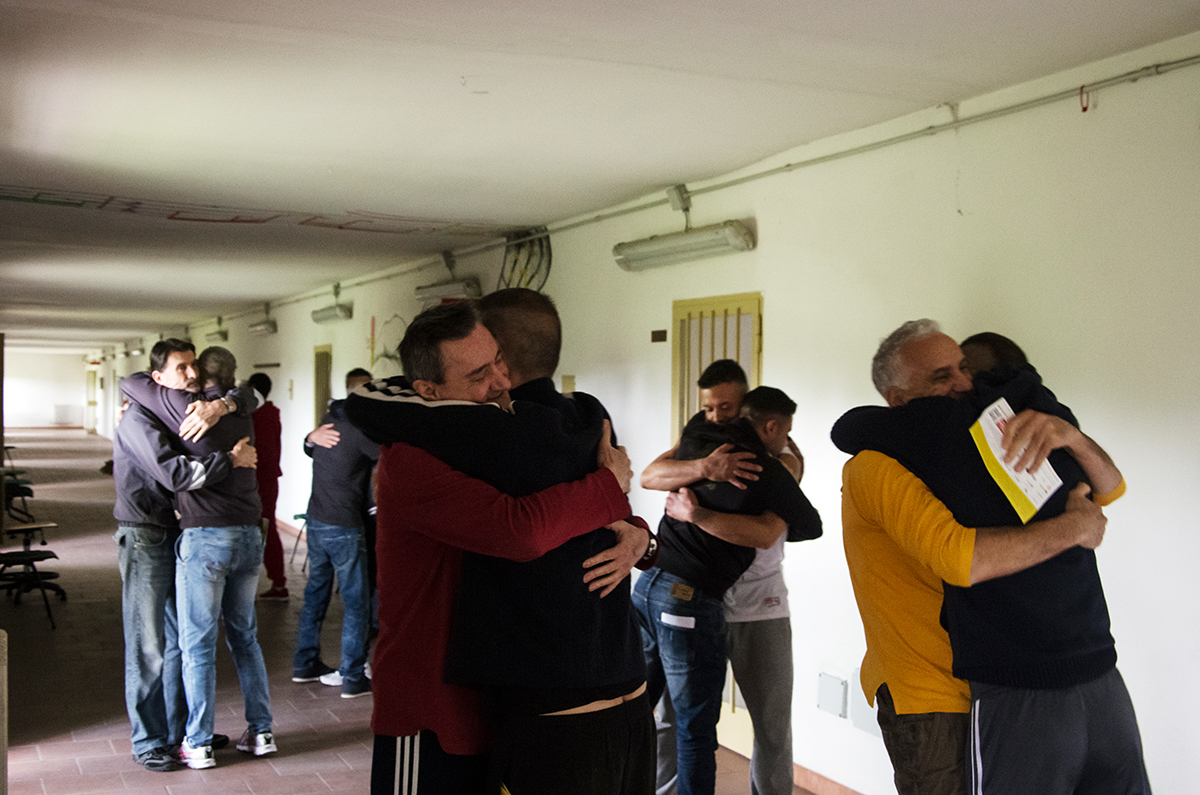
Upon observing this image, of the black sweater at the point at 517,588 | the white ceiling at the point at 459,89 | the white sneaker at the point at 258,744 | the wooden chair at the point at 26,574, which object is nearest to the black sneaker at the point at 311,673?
the white sneaker at the point at 258,744

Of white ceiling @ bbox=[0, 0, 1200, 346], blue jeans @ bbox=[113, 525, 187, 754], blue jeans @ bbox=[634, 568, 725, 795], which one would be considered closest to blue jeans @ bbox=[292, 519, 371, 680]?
blue jeans @ bbox=[113, 525, 187, 754]

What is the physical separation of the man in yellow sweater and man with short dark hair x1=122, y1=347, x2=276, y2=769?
8.96ft

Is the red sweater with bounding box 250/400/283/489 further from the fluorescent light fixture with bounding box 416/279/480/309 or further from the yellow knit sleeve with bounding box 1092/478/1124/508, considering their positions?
the yellow knit sleeve with bounding box 1092/478/1124/508

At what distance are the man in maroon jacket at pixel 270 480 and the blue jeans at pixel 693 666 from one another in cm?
510

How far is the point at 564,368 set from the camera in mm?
6809

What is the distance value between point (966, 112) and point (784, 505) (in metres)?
1.71

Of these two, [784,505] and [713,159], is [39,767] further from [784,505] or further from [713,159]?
[713,159]

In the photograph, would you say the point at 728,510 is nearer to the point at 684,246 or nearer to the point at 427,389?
the point at 427,389

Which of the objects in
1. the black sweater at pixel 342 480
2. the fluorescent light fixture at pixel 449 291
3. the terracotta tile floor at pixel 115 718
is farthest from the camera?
the fluorescent light fixture at pixel 449 291

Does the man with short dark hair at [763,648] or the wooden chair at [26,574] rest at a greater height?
the man with short dark hair at [763,648]

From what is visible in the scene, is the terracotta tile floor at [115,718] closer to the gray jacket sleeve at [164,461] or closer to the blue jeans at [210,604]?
the blue jeans at [210,604]

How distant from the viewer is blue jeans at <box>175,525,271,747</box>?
4012 millimetres

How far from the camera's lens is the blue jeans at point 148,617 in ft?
13.3

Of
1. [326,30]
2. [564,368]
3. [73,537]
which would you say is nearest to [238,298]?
[73,537]
